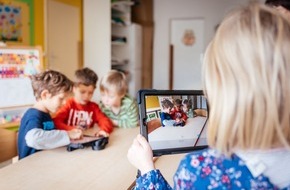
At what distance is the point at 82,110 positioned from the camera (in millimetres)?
2104

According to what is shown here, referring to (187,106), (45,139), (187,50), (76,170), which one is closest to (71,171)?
(76,170)

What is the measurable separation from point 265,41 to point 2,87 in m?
1.91

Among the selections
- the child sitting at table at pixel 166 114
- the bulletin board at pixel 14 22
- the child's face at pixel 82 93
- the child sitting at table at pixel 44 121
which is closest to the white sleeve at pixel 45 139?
the child sitting at table at pixel 44 121

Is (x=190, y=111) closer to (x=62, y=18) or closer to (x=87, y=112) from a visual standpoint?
(x=87, y=112)

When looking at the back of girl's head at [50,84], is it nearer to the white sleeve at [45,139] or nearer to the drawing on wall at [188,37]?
the white sleeve at [45,139]

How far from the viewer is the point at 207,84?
66 cm

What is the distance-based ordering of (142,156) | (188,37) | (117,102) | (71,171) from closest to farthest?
(142,156) → (71,171) → (117,102) → (188,37)

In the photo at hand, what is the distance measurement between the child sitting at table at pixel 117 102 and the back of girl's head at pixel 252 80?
1519 millimetres

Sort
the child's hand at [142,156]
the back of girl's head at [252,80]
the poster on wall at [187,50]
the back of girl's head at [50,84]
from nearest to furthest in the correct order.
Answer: the back of girl's head at [252,80], the child's hand at [142,156], the back of girl's head at [50,84], the poster on wall at [187,50]

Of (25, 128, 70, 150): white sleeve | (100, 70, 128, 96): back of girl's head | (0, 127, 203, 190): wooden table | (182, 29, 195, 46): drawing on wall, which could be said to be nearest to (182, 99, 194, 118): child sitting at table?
(0, 127, 203, 190): wooden table

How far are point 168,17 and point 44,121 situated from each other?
4346mm

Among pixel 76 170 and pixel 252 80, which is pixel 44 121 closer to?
pixel 76 170

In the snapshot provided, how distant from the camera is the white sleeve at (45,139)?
1.52 m

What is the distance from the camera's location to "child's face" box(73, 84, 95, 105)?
6.79 feet
